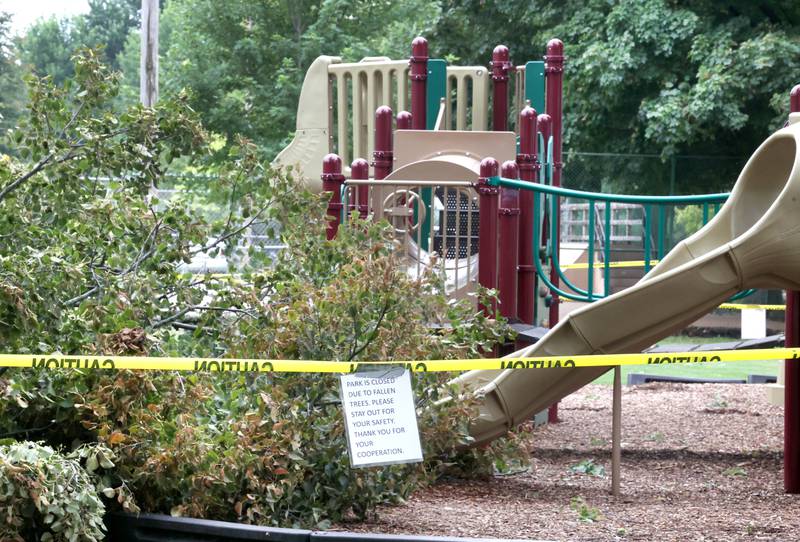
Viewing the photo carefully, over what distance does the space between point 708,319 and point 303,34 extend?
10.8 meters

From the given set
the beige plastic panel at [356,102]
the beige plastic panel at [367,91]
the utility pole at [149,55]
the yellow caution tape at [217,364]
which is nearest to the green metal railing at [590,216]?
the beige plastic panel at [356,102]

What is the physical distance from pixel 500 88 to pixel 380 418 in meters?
6.77

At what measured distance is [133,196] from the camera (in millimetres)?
6000

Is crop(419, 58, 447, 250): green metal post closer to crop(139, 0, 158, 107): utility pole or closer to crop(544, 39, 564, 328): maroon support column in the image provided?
crop(544, 39, 564, 328): maroon support column

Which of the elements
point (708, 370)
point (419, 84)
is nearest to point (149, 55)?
point (419, 84)

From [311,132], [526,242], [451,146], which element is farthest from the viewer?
[311,132]

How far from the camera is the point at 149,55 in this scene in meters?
19.2

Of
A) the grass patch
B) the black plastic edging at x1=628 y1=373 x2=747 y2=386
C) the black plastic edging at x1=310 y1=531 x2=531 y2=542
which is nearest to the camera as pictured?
the black plastic edging at x1=310 y1=531 x2=531 y2=542

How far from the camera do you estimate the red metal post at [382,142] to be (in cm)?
955

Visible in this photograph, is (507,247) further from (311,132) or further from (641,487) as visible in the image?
(311,132)

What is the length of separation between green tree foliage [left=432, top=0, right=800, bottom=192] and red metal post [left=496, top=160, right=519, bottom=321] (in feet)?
43.3

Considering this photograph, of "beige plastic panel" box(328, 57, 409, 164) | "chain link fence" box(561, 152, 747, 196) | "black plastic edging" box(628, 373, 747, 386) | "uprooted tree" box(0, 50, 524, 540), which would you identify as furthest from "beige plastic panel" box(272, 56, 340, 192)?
"uprooted tree" box(0, 50, 524, 540)

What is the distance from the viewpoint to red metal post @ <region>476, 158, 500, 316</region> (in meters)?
7.60

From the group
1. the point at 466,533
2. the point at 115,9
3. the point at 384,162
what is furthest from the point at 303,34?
the point at 115,9
